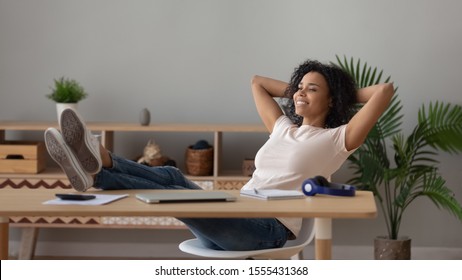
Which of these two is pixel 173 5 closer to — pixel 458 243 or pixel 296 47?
pixel 296 47

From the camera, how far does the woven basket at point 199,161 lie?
17.7ft

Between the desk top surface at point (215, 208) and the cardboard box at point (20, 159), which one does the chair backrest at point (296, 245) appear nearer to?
the desk top surface at point (215, 208)

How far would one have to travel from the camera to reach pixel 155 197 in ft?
9.06

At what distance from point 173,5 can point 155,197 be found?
308 centimetres

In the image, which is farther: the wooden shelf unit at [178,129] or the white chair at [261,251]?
the wooden shelf unit at [178,129]

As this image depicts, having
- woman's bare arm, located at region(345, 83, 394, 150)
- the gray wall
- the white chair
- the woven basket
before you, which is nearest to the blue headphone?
the white chair

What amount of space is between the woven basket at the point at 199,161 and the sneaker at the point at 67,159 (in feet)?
8.07

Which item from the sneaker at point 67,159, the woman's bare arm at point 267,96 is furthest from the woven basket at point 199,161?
the sneaker at point 67,159

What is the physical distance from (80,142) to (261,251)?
30.4 inches

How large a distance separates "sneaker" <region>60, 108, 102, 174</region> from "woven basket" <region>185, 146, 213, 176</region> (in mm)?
2456

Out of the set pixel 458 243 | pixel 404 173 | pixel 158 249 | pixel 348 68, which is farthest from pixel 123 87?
pixel 458 243

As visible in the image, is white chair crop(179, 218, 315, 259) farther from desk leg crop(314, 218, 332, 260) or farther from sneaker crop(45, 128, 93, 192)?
sneaker crop(45, 128, 93, 192)

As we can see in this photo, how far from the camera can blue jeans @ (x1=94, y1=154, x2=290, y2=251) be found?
3.04 metres

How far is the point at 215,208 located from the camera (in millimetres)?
2656
